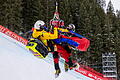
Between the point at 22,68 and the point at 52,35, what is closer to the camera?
the point at 52,35

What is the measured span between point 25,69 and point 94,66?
20.9 m

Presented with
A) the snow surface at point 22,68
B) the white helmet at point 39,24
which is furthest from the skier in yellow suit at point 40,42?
the snow surface at point 22,68

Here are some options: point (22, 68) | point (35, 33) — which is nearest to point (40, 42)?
point (35, 33)

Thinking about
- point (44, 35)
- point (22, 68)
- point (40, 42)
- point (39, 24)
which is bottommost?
point (22, 68)

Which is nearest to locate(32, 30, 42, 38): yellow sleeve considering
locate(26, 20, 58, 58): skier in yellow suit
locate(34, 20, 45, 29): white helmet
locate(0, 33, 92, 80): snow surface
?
locate(26, 20, 58, 58): skier in yellow suit

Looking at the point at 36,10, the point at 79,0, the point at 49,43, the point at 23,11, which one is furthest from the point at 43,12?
the point at 49,43

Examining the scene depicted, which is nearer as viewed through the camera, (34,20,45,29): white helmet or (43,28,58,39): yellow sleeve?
(43,28,58,39): yellow sleeve

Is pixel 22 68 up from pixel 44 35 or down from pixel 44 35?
down

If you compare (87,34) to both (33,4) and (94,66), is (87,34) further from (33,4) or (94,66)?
(33,4)

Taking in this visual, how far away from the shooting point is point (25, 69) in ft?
38.8

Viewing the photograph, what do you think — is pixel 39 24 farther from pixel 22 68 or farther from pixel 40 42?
pixel 22 68

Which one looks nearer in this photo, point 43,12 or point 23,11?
point 43,12

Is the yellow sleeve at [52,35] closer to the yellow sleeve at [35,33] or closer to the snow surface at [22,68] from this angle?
the yellow sleeve at [35,33]

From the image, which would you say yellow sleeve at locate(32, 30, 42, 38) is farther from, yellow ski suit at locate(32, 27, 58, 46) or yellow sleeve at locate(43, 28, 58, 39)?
yellow sleeve at locate(43, 28, 58, 39)
